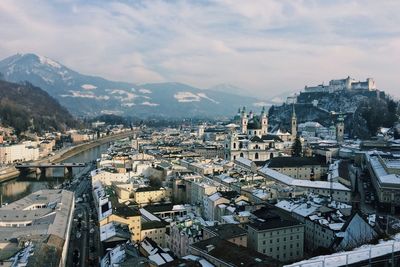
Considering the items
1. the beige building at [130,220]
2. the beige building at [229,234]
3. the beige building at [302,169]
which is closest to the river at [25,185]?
the beige building at [130,220]

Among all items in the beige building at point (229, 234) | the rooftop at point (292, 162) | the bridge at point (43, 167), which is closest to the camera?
the beige building at point (229, 234)

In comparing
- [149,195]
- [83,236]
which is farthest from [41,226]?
[149,195]

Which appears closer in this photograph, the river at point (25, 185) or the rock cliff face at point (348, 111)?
the river at point (25, 185)

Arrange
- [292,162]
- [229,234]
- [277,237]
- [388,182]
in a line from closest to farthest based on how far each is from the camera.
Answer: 1. [229,234]
2. [277,237]
3. [388,182]
4. [292,162]

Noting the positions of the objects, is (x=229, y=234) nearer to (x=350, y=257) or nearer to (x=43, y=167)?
(x=350, y=257)

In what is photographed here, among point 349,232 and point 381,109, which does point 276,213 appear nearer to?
point 349,232

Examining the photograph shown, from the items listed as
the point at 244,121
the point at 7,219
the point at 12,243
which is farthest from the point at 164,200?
the point at 244,121

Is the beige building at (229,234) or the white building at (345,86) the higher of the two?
the white building at (345,86)

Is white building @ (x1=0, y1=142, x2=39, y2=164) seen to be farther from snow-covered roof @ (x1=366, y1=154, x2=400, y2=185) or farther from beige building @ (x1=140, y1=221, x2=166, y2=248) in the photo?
snow-covered roof @ (x1=366, y1=154, x2=400, y2=185)

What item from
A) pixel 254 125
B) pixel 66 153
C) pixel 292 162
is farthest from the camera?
pixel 66 153

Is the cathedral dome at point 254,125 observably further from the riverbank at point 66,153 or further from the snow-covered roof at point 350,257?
the snow-covered roof at point 350,257

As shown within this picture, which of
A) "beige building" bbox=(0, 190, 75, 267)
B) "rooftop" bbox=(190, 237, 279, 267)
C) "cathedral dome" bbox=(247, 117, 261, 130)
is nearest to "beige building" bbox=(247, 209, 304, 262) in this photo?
"rooftop" bbox=(190, 237, 279, 267)
